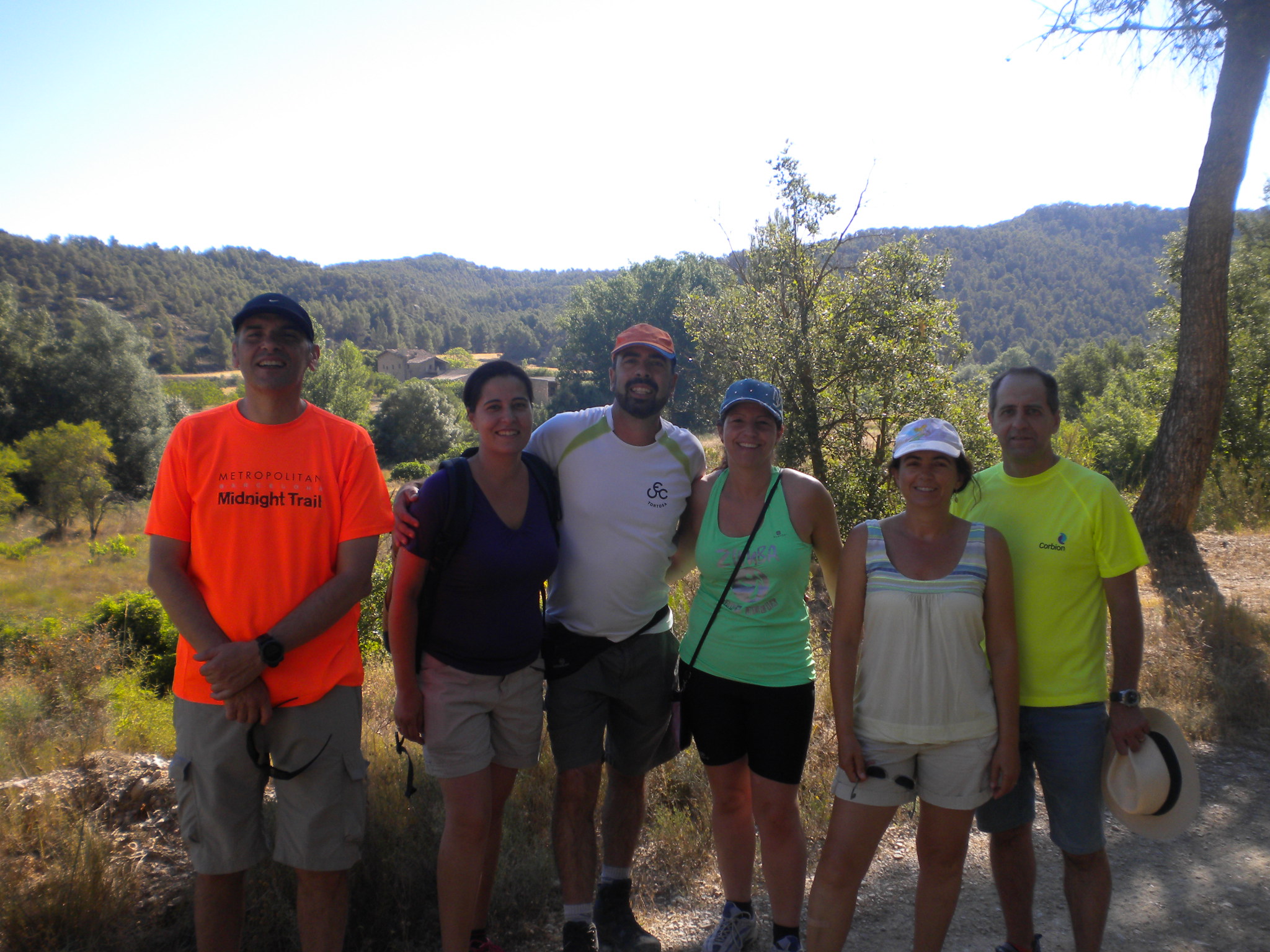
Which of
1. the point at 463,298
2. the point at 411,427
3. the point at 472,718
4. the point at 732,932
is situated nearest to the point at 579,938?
the point at 732,932

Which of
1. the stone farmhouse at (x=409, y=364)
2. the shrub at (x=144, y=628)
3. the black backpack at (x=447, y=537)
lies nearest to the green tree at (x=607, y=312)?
the shrub at (x=144, y=628)

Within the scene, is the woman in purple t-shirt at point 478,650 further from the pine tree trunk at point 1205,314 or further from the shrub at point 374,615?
the pine tree trunk at point 1205,314

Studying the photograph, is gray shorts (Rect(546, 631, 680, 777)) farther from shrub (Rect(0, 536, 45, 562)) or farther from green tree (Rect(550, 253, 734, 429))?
green tree (Rect(550, 253, 734, 429))

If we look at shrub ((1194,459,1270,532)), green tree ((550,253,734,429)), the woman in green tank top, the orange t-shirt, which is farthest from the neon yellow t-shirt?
green tree ((550,253,734,429))

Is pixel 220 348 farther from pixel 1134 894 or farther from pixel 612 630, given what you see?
pixel 1134 894

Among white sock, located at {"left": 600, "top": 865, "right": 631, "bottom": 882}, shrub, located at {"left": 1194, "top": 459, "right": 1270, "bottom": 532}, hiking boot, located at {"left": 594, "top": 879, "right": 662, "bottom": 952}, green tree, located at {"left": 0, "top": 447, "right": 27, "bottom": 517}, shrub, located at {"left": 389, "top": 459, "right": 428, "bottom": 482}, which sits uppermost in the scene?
white sock, located at {"left": 600, "top": 865, "right": 631, "bottom": 882}

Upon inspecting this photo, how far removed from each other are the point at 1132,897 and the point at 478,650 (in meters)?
2.91

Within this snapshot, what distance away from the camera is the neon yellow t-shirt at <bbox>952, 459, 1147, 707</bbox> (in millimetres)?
2348

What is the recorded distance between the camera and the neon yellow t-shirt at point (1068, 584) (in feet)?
7.70

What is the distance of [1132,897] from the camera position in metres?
3.08

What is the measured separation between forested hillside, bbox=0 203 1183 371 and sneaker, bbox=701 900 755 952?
230ft

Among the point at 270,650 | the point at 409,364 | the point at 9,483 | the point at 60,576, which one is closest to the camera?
the point at 270,650

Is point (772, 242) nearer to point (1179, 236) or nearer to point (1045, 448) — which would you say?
point (1045, 448)

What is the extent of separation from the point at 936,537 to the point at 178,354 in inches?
3841
